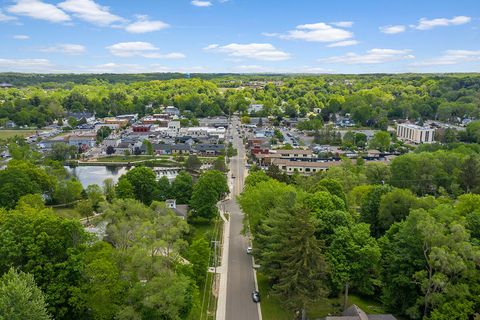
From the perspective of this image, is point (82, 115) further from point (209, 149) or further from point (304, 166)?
point (304, 166)

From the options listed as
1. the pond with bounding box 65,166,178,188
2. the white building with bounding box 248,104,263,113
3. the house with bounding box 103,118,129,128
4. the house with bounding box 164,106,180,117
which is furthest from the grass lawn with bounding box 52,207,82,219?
the white building with bounding box 248,104,263,113

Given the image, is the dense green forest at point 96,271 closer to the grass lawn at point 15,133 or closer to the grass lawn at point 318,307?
the grass lawn at point 318,307

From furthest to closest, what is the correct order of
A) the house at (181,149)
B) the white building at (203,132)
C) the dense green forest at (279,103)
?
the dense green forest at (279,103)
the white building at (203,132)
the house at (181,149)

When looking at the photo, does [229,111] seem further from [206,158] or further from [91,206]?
[91,206]

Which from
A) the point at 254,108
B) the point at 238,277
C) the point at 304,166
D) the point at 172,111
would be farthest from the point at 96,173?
the point at 254,108

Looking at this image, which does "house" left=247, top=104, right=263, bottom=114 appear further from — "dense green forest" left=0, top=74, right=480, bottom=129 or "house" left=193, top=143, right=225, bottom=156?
"house" left=193, top=143, right=225, bottom=156

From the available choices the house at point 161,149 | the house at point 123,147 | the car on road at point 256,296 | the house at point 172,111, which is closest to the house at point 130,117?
the house at point 172,111

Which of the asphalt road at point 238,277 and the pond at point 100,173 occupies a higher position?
the asphalt road at point 238,277
